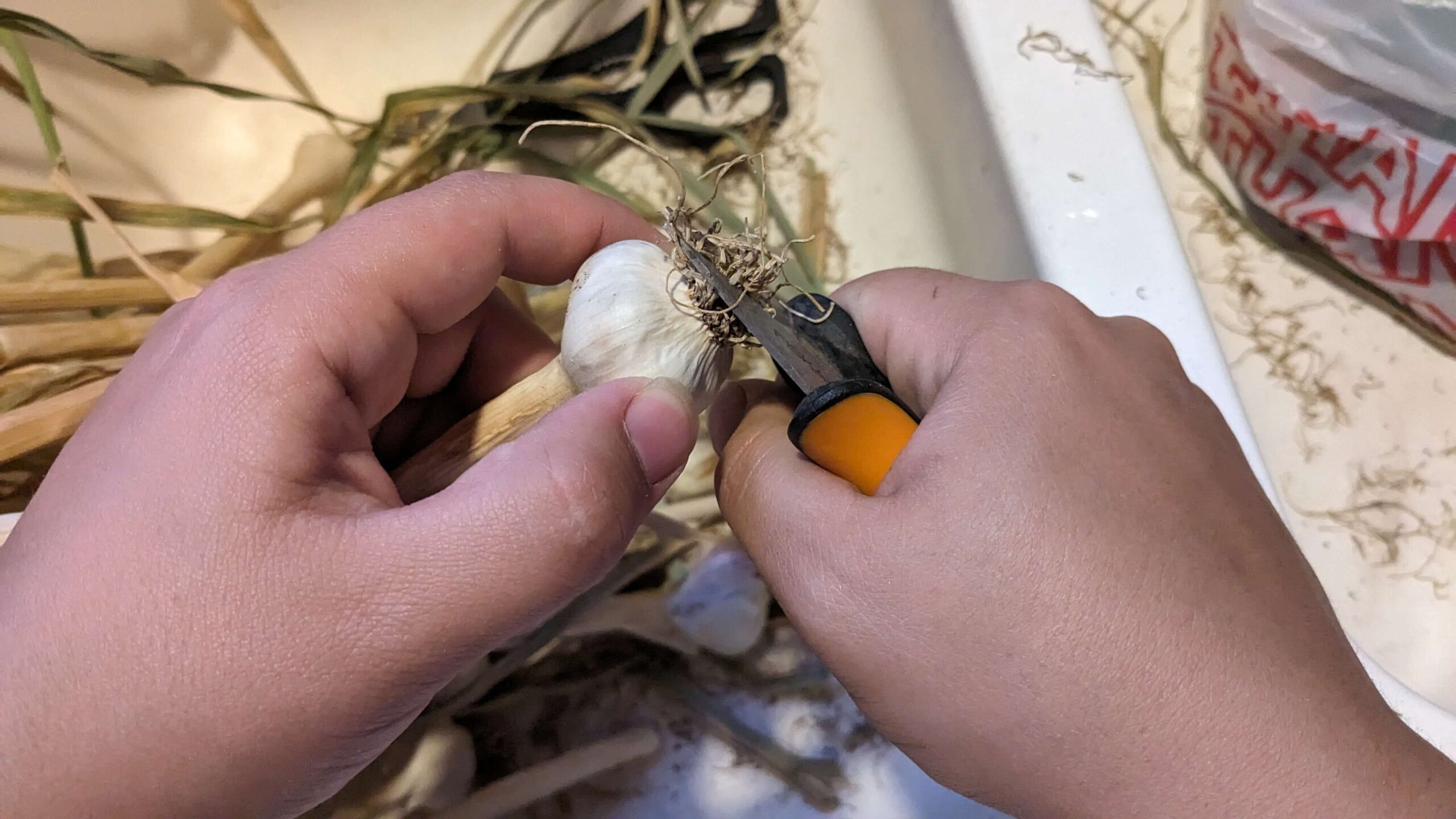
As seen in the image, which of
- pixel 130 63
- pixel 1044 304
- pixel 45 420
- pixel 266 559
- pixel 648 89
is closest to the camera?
pixel 266 559

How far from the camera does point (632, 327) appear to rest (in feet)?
1.52

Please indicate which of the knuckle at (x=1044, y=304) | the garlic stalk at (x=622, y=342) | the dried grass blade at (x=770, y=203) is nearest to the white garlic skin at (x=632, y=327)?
the garlic stalk at (x=622, y=342)

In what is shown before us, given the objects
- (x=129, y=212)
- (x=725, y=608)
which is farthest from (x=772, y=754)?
(x=129, y=212)

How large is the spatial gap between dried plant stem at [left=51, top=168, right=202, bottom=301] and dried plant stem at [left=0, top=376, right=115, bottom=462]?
93 millimetres

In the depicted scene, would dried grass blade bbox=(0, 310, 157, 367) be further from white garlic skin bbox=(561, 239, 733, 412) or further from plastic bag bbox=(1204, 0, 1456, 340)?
plastic bag bbox=(1204, 0, 1456, 340)

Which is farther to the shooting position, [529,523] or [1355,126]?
[1355,126]

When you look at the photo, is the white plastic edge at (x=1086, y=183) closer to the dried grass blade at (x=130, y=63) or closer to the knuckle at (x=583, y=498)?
the knuckle at (x=583, y=498)

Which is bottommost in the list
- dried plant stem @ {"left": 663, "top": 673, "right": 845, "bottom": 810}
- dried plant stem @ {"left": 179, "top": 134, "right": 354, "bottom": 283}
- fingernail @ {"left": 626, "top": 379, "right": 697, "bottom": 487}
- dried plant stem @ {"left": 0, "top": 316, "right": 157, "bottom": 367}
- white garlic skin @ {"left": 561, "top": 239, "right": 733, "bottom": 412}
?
dried plant stem @ {"left": 663, "top": 673, "right": 845, "bottom": 810}

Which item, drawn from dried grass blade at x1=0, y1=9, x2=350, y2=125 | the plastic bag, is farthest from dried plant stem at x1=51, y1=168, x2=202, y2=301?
the plastic bag

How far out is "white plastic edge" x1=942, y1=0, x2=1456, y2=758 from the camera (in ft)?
2.02

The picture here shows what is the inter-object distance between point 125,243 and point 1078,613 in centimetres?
75

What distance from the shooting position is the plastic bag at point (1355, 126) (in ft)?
2.12

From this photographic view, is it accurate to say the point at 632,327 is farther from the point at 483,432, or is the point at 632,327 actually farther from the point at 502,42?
the point at 502,42

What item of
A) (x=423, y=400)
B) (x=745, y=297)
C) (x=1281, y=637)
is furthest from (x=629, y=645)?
(x=1281, y=637)
